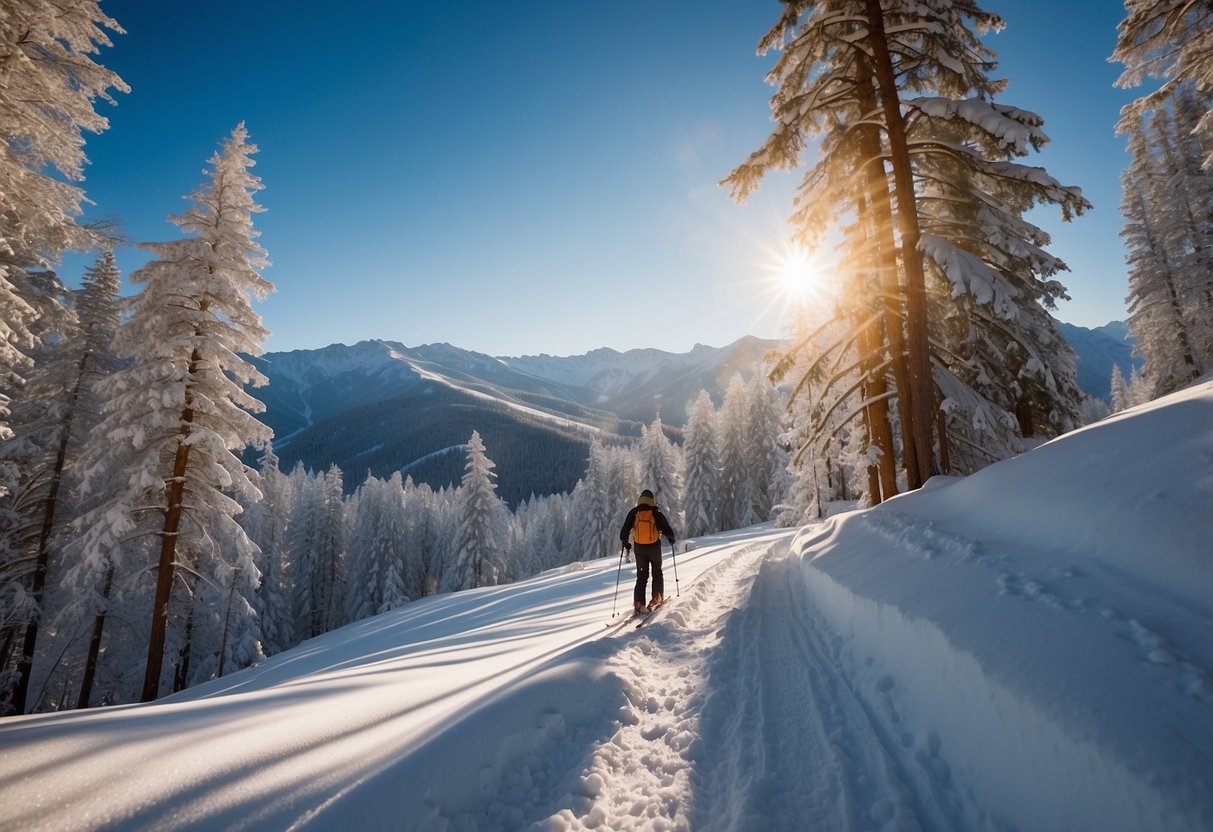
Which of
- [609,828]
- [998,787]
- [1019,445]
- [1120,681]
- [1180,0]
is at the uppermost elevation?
[1180,0]

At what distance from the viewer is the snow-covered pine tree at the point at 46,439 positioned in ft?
52.1

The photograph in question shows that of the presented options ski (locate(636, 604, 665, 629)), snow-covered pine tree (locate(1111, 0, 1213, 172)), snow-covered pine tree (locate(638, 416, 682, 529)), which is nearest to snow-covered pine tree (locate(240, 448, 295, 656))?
snow-covered pine tree (locate(638, 416, 682, 529))

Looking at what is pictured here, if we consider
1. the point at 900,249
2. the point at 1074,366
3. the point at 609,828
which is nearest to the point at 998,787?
the point at 609,828

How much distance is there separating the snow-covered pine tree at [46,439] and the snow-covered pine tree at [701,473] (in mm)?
40012

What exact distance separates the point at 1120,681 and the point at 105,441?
17.9 meters

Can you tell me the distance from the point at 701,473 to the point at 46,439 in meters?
42.3

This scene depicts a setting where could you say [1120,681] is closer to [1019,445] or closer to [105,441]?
[1019,445]

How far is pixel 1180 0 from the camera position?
8688mm

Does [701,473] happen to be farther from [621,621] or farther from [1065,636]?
[1065,636]

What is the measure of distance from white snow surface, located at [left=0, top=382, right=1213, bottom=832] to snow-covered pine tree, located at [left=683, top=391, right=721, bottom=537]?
4105 centimetres

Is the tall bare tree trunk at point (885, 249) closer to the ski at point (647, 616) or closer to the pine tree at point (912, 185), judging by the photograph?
the pine tree at point (912, 185)

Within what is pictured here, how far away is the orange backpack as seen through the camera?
8969 mm

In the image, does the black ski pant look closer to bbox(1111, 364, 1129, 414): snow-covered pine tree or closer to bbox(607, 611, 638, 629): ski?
bbox(607, 611, 638, 629): ski

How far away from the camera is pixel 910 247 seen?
876 centimetres
